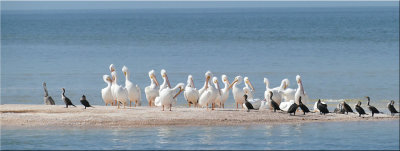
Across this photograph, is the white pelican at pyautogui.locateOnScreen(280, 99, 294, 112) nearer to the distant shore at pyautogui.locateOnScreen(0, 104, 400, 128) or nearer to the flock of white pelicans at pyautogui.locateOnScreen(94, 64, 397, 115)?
the flock of white pelicans at pyautogui.locateOnScreen(94, 64, 397, 115)

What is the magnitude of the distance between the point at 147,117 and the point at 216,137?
7.75 feet

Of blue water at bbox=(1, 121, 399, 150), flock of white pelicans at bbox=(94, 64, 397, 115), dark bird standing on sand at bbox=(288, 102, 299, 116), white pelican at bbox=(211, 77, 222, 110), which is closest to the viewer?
blue water at bbox=(1, 121, 399, 150)

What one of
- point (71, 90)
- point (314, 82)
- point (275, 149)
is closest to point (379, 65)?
point (314, 82)

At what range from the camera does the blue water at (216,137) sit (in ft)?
46.3

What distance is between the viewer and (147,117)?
16.8 meters

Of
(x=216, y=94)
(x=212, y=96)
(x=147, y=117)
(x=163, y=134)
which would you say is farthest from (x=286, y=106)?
(x=163, y=134)

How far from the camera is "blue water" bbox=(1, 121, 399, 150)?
1411 centimetres

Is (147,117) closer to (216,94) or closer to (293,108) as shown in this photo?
(216,94)

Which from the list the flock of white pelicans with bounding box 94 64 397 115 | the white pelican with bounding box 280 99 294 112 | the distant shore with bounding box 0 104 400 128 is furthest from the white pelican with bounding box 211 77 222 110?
the white pelican with bounding box 280 99 294 112

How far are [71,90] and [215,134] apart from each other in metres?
11.6

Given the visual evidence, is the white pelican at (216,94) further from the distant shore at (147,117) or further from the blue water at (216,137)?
the blue water at (216,137)

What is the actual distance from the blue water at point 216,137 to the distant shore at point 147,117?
468 mm

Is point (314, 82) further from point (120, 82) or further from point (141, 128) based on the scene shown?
point (141, 128)

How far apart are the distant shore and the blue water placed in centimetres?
47
